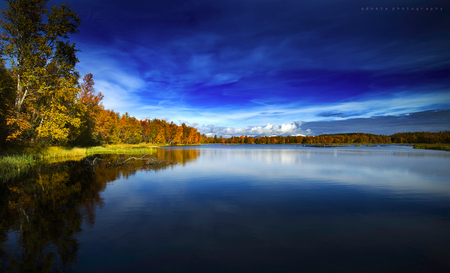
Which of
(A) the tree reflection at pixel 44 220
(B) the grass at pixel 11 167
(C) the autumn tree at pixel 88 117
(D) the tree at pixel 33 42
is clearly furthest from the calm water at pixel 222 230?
(C) the autumn tree at pixel 88 117

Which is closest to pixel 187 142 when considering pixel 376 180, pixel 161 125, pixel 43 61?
pixel 161 125

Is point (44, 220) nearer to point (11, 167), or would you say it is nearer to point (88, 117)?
point (11, 167)

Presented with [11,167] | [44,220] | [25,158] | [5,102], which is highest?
[5,102]

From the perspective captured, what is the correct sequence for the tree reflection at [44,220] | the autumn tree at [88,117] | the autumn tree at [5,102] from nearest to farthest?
the tree reflection at [44,220]
the autumn tree at [5,102]
the autumn tree at [88,117]

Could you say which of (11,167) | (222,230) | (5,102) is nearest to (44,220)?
(222,230)

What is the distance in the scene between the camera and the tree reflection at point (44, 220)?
691 centimetres

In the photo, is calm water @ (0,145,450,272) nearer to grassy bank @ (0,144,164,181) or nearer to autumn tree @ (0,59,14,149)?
grassy bank @ (0,144,164,181)

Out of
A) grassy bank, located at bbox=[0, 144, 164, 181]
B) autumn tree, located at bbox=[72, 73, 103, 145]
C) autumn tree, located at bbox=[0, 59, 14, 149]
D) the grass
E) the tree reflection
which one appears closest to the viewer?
the tree reflection

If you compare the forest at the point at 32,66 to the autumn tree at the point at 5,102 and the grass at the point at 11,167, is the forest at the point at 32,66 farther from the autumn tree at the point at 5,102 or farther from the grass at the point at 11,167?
the grass at the point at 11,167

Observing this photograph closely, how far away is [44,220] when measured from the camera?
10.1 metres

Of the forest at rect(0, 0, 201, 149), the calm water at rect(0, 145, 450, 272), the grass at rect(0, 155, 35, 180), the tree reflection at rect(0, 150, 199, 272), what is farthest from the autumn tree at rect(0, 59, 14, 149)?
the calm water at rect(0, 145, 450, 272)

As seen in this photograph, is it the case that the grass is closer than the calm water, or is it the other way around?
the calm water

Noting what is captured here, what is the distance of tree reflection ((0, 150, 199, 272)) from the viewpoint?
691 centimetres

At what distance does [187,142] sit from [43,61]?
Result: 158 meters
